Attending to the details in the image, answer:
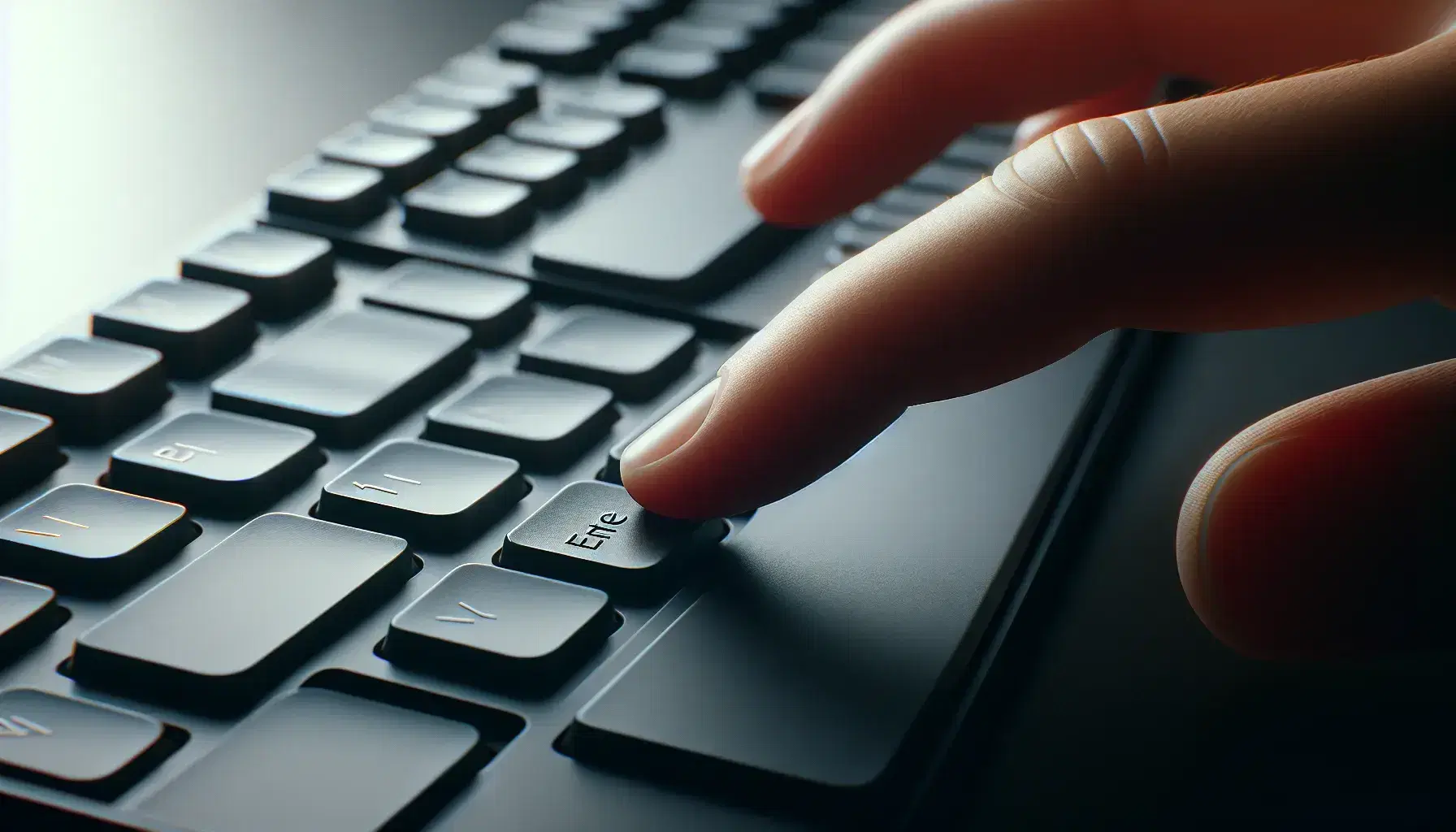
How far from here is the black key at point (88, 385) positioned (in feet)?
1.27

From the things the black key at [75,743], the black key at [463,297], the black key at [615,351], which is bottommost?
the black key at [75,743]

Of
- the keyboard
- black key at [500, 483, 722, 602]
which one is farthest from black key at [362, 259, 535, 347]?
black key at [500, 483, 722, 602]

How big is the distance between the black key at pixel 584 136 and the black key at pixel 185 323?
0.16 meters

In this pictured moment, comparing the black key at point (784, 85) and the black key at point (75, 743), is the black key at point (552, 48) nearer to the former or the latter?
the black key at point (784, 85)

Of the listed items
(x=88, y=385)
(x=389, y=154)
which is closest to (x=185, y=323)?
(x=88, y=385)

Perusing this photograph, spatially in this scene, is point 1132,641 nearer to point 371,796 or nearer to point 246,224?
point 371,796

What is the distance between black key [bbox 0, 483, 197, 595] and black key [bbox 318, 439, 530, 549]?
40 millimetres

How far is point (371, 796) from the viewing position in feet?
0.91

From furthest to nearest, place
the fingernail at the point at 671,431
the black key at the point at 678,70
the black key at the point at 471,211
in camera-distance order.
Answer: the black key at the point at 678,70
the black key at the point at 471,211
the fingernail at the point at 671,431

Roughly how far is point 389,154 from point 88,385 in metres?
0.19

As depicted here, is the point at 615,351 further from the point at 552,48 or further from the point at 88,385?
the point at 552,48

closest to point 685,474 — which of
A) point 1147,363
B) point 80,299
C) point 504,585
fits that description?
point 504,585

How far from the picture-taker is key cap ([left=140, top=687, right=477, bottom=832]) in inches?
10.6

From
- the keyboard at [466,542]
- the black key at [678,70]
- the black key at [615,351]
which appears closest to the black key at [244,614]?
the keyboard at [466,542]
